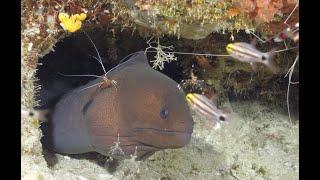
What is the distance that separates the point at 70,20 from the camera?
3250 mm

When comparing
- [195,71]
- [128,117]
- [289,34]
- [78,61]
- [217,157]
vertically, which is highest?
[289,34]

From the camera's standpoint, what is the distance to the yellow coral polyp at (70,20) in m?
3.23

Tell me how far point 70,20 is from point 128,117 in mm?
1020

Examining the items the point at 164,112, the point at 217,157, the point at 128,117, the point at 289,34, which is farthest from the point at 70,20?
the point at 217,157

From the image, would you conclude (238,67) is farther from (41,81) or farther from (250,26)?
(41,81)

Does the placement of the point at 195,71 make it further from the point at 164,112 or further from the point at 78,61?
the point at 164,112

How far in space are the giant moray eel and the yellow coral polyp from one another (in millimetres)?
653

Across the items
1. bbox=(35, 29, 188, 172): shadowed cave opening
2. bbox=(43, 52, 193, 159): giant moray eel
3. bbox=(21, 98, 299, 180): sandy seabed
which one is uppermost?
bbox=(35, 29, 188, 172): shadowed cave opening

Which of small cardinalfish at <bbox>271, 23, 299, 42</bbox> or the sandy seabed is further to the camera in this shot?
the sandy seabed

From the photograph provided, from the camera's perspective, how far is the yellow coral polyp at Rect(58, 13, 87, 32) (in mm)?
3232

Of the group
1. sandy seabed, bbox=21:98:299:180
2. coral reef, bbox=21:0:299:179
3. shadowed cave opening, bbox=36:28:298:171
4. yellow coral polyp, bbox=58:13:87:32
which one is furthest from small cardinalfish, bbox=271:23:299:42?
yellow coral polyp, bbox=58:13:87:32

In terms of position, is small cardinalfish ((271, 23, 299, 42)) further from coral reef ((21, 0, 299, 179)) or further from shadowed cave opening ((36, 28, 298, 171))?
shadowed cave opening ((36, 28, 298, 171))

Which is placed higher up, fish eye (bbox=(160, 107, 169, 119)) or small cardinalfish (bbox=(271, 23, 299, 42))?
small cardinalfish (bbox=(271, 23, 299, 42))

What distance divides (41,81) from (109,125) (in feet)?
4.79
